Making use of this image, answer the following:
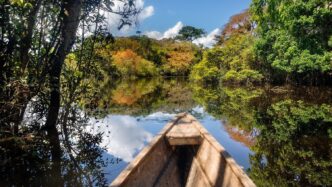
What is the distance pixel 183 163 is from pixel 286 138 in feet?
16.9

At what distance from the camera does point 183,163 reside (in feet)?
20.5

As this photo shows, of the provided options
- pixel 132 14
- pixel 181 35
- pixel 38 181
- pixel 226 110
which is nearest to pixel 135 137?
pixel 132 14

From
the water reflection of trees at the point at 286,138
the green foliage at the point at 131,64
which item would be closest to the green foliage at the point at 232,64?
the green foliage at the point at 131,64

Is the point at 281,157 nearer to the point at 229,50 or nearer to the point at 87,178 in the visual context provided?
the point at 87,178

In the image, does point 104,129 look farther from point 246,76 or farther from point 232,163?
point 246,76

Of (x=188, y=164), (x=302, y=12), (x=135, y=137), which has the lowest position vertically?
(x=135, y=137)

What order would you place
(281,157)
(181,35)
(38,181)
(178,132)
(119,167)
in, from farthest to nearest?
(181,35) → (281,157) → (119,167) → (178,132) → (38,181)

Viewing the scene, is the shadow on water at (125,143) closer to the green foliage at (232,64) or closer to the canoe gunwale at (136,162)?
the canoe gunwale at (136,162)

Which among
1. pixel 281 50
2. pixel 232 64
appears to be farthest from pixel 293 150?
pixel 232 64

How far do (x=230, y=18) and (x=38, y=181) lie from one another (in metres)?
51.3

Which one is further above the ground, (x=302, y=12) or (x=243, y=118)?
(x=302, y=12)

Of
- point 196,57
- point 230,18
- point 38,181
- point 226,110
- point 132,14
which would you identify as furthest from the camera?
point 196,57

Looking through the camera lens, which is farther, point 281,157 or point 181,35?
point 181,35

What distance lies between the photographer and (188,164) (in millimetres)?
6090
